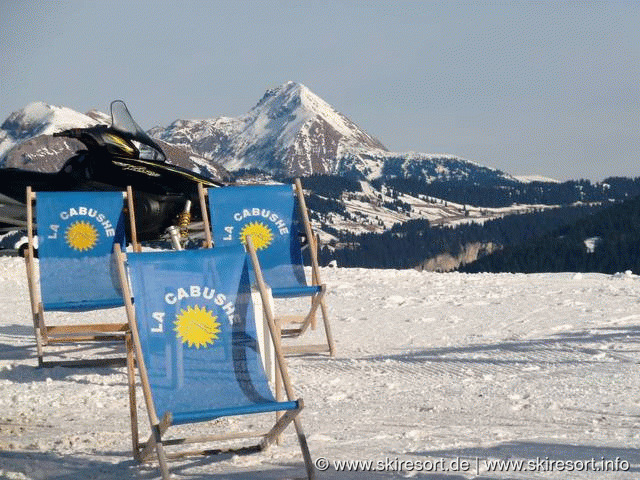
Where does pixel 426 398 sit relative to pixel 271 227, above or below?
below

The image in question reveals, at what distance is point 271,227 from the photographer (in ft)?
23.8

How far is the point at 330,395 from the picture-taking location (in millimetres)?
5629

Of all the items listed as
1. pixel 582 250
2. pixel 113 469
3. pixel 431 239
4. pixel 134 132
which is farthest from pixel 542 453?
pixel 431 239

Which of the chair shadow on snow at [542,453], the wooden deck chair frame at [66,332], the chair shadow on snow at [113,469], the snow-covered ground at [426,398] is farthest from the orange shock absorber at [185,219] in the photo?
the chair shadow on snow at [542,453]

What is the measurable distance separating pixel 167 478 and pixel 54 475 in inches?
23.1

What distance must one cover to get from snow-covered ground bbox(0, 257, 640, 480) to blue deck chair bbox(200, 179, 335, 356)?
59cm

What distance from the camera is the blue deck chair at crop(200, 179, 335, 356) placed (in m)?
7.11

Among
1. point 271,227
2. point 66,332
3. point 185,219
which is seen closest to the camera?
point 66,332

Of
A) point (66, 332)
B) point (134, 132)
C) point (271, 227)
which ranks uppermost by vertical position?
point (134, 132)

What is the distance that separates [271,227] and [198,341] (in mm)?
2937

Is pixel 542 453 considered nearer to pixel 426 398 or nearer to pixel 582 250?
pixel 426 398

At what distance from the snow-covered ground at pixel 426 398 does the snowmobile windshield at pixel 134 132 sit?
1559 millimetres

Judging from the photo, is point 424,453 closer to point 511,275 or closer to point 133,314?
point 133,314

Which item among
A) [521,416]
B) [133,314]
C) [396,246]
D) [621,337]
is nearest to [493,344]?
[621,337]
